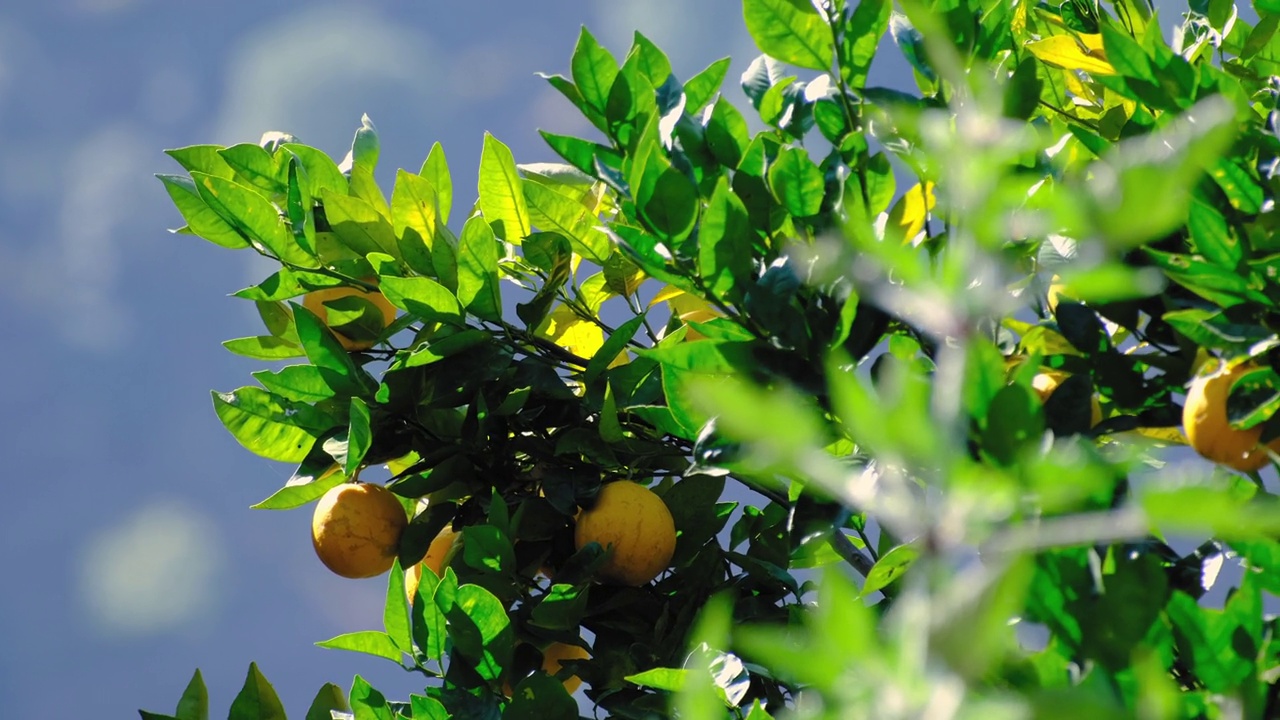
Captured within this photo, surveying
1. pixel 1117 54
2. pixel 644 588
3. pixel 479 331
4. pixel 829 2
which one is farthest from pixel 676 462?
pixel 1117 54

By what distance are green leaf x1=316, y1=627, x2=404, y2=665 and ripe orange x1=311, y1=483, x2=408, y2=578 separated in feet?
0.29

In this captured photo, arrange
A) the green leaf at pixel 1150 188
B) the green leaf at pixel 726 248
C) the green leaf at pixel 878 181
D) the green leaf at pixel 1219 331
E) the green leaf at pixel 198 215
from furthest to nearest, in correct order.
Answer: the green leaf at pixel 198 215 → the green leaf at pixel 878 181 → the green leaf at pixel 726 248 → the green leaf at pixel 1219 331 → the green leaf at pixel 1150 188

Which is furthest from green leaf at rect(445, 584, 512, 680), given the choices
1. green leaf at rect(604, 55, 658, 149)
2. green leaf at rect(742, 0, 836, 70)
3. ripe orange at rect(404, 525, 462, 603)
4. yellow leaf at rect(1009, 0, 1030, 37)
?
yellow leaf at rect(1009, 0, 1030, 37)

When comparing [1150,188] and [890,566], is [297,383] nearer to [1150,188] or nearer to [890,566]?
[890,566]

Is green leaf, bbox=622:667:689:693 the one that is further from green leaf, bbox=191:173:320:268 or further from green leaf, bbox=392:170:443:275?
green leaf, bbox=191:173:320:268

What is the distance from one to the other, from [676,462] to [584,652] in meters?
0.25

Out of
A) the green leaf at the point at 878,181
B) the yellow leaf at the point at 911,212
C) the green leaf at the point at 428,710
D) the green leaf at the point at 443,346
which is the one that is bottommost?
the green leaf at the point at 428,710

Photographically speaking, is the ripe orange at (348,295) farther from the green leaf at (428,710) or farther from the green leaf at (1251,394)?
the green leaf at (1251,394)

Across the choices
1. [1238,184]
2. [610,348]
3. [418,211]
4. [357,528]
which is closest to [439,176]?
[418,211]

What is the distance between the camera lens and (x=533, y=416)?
1431mm

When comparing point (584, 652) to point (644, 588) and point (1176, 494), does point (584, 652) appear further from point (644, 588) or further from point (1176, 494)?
point (1176, 494)

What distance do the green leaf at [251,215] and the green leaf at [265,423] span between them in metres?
0.16

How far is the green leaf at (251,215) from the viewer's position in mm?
1341

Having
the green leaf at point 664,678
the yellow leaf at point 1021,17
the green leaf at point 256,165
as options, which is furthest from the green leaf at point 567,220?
the yellow leaf at point 1021,17
